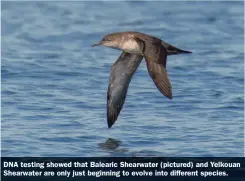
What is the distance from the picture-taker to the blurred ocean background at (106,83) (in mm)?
11445

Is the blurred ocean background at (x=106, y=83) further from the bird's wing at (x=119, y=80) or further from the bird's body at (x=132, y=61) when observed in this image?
the bird's body at (x=132, y=61)

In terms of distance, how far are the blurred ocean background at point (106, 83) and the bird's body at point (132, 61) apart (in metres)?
0.40

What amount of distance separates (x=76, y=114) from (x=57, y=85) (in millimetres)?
2413

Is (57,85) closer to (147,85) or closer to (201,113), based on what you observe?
(147,85)

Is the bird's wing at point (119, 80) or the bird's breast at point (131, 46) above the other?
the bird's breast at point (131, 46)

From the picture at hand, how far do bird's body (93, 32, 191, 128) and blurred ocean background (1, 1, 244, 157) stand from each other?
402 mm

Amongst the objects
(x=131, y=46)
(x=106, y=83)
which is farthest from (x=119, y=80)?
(x=106, y=83)

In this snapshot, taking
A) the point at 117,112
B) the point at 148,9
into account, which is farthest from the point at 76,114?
the point at 148,9

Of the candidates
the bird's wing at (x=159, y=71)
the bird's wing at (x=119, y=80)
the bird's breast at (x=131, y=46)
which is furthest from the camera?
the bird's wing at (x=119, y=80)

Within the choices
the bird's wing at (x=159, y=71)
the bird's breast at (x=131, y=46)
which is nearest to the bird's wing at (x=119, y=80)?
the bird's breast at (x=131, y=46)

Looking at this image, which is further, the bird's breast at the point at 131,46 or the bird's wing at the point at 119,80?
the bird's wing at the point at 119,80

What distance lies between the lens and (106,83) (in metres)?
15.4

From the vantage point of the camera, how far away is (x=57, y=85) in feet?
49.7

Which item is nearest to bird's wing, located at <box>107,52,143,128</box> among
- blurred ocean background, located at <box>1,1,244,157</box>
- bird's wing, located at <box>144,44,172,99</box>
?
blurred ocean background, located at <box>1,1,244,157</box>
